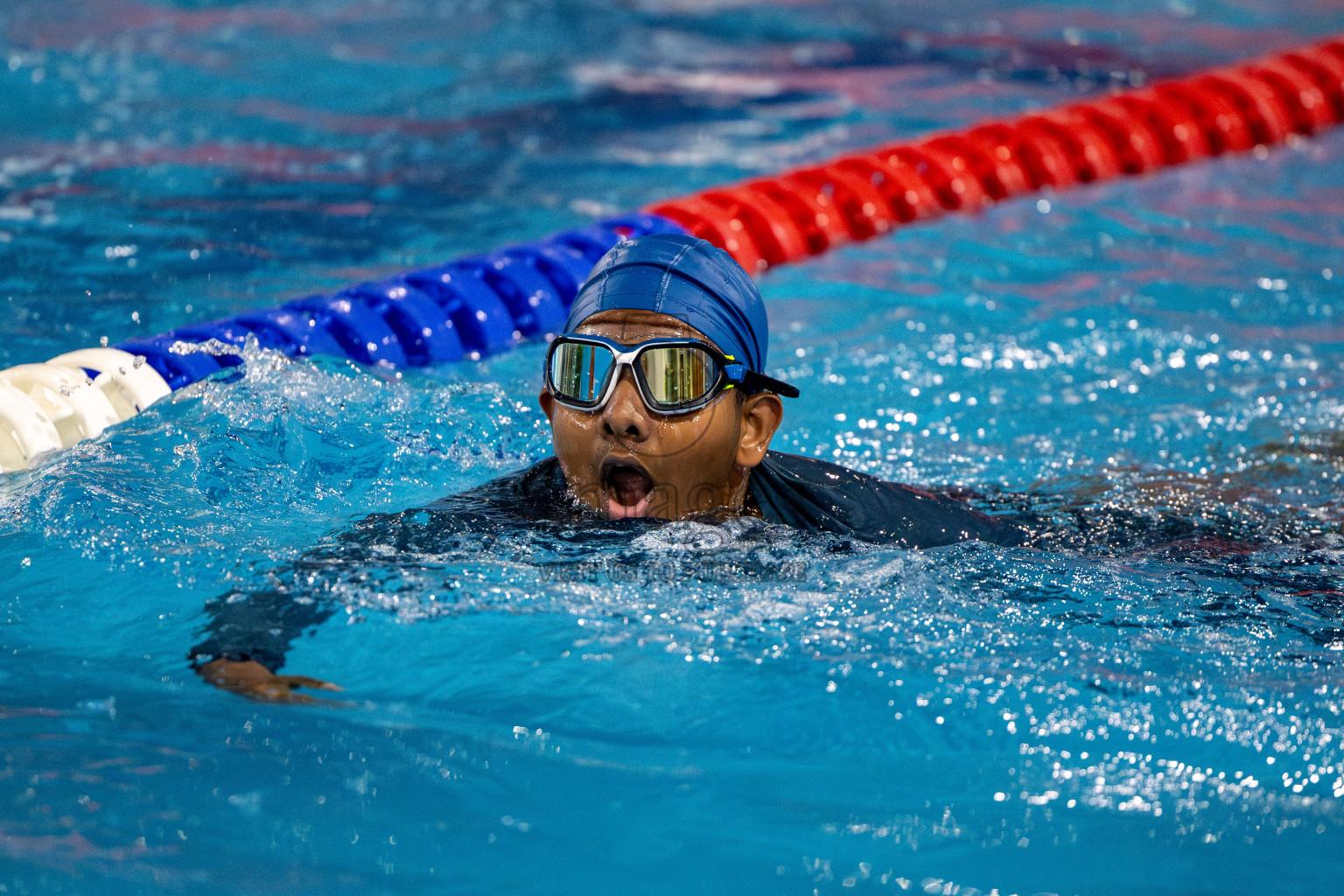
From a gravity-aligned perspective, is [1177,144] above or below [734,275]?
above

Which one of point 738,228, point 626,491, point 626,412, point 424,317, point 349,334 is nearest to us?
point 626,412

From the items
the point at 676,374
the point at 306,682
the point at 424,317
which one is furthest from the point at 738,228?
the point at 306,682

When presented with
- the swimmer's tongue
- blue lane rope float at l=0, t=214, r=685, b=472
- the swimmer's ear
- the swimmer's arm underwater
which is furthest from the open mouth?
blue lane rope float at l=0, t=214, r=685, b=472

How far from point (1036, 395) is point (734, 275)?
2139 mm

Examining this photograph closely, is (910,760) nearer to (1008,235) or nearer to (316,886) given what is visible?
(316,886)

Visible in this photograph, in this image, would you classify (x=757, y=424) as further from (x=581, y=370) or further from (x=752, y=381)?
(x=581, y=370)

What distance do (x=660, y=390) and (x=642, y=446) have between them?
12 centimetres

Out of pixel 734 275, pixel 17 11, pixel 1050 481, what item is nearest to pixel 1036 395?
pixel 1050 481

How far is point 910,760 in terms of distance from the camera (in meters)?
2.37

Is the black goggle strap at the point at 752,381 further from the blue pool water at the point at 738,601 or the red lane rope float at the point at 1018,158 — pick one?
the red lane rope float at the point at 1018,158

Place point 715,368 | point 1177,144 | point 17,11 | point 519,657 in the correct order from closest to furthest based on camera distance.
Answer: point 519,657
point 715,368
point 1177,144
point 17,11

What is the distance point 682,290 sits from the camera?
2.81m

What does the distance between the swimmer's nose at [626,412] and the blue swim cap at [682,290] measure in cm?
19

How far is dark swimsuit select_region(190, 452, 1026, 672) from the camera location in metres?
2.79
